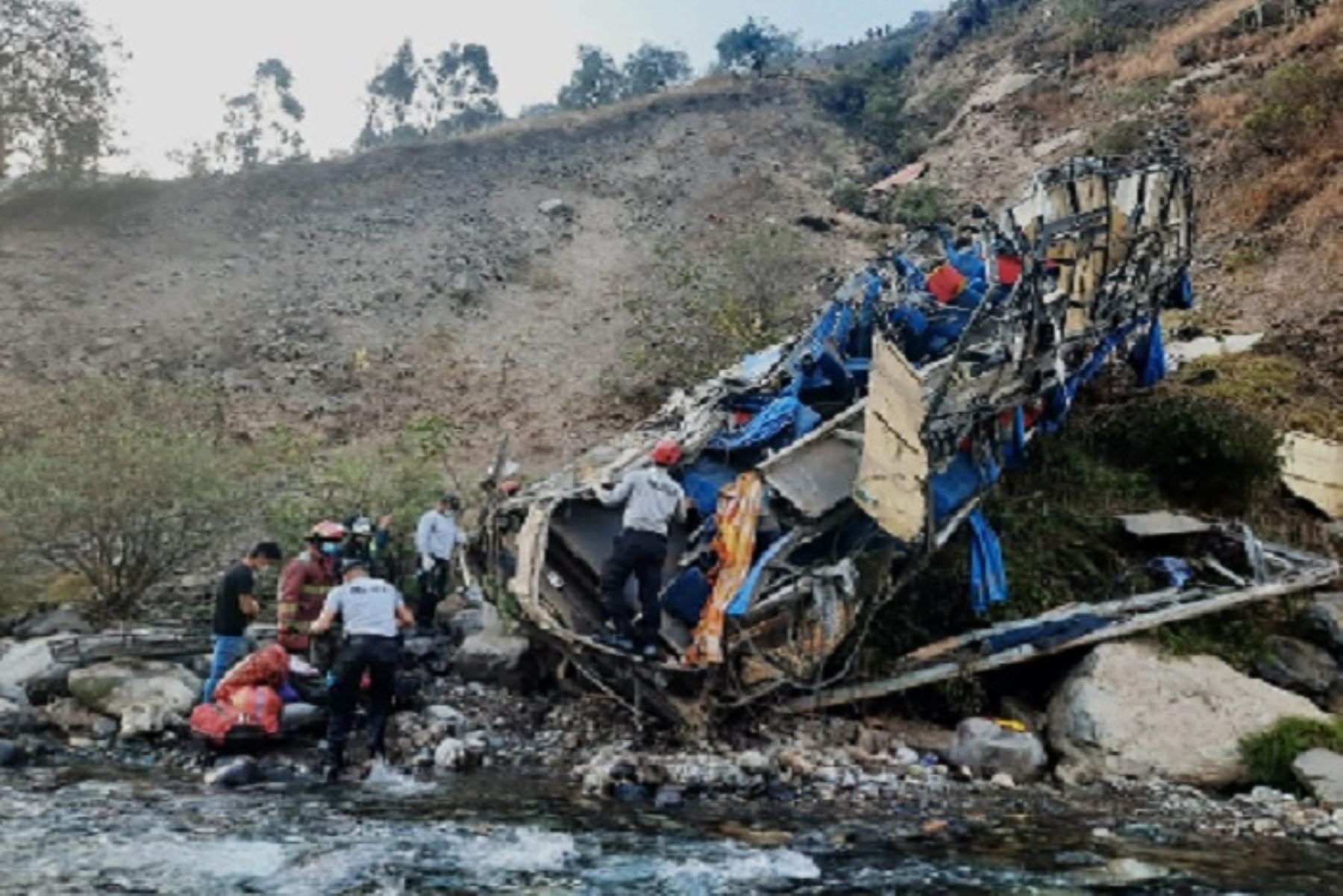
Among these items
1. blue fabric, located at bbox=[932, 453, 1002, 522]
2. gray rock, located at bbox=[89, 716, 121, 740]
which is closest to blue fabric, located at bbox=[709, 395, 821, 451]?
blue fabric, located at bbox=[932, 453, 1002, 522]

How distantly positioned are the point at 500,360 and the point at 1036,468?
1400 centimetres

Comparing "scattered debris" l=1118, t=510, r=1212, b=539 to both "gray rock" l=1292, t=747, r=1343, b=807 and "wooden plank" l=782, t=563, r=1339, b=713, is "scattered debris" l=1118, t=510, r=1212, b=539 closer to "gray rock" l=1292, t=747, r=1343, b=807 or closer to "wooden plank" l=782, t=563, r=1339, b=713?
"wooden plank" l=782, t=563, r=1339, b=713

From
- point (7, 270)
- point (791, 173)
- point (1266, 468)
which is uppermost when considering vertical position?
point (791, 173)

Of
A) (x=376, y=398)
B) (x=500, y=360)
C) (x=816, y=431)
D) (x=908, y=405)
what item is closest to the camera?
(x=908, y=405)

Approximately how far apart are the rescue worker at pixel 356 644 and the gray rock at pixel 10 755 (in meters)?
2.06

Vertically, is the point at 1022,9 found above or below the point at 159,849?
above

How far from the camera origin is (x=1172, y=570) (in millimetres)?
9914

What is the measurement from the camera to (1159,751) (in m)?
8.04

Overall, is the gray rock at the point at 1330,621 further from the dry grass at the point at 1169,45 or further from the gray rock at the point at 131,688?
the dry grass at the point at 1169,45

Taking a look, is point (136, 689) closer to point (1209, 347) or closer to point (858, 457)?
point (858, 457)

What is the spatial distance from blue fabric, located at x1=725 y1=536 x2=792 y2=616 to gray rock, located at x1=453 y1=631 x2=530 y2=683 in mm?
2207

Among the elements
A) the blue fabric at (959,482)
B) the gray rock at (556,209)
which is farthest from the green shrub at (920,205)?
the blue fabric at (959,482)

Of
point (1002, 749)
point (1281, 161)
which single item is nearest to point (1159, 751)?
point (1002, 749)

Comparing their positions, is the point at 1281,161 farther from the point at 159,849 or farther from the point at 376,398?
the point at 159,849
